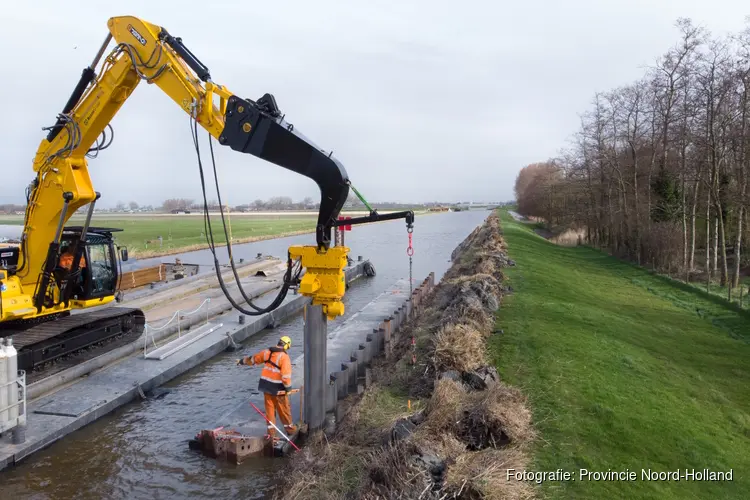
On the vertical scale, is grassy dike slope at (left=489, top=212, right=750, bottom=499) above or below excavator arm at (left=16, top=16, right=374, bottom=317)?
below

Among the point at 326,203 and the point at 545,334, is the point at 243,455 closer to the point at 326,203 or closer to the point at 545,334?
the point at 326,203

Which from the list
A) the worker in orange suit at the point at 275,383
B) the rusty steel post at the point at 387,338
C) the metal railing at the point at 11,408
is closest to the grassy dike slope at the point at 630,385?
the rusty steel post at the point at 387,338

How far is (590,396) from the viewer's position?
891cm

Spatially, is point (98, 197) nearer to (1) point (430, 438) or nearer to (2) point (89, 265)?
(2) point (89, 265)

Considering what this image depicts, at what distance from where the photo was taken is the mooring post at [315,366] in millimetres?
9523

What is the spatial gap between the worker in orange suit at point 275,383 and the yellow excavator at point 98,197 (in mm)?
1126

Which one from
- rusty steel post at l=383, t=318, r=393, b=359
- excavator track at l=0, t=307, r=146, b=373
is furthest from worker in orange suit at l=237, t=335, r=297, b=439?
excavator track at l=0, t=307, r=146, b=373

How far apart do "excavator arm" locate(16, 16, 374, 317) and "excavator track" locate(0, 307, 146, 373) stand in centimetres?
69

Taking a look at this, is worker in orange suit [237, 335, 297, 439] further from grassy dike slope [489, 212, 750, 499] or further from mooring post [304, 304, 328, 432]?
grassy dike slope [489, 212, 750, 499]

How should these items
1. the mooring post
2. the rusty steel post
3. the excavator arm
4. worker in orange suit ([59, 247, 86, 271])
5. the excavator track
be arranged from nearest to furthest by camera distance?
the excavator arm → the mooring post → the excavator track → worker in orange suit ([59, 247, 86, 271]) → the rusty steel post

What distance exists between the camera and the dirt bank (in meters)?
5.73

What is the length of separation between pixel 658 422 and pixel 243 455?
23.1 feet

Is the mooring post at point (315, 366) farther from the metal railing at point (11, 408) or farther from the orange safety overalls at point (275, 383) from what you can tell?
the metal railing at point (11, 408)

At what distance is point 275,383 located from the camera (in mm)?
9727
